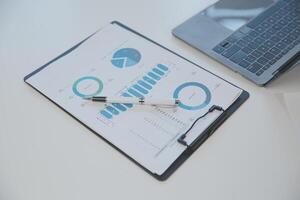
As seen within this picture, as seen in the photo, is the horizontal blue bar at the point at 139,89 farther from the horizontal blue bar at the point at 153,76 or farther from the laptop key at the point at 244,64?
the laptop key at the point at 244,64

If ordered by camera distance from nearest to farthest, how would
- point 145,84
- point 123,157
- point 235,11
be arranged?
point 123,157, point 145,84, point 235,11

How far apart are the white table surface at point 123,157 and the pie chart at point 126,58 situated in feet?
0.25

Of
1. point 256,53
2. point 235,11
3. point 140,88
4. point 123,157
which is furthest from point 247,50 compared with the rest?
point 123,157

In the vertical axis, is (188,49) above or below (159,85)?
above

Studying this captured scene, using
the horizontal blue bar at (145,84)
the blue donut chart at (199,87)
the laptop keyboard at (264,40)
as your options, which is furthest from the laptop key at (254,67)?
the horizontal blue bar at (145,84)

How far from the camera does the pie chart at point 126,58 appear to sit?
853 mm

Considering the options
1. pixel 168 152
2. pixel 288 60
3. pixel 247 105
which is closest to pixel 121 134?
pixel 168 152

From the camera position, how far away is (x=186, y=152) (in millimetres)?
710

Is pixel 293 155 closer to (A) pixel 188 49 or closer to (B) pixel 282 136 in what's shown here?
(B) pixel 282 136

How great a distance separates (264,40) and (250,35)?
1.3 inches

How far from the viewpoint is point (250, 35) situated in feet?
2.95

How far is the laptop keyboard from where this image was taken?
0.85m

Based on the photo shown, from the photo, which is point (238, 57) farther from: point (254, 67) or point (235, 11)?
point (235, 11)

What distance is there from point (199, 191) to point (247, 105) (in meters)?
0.21
